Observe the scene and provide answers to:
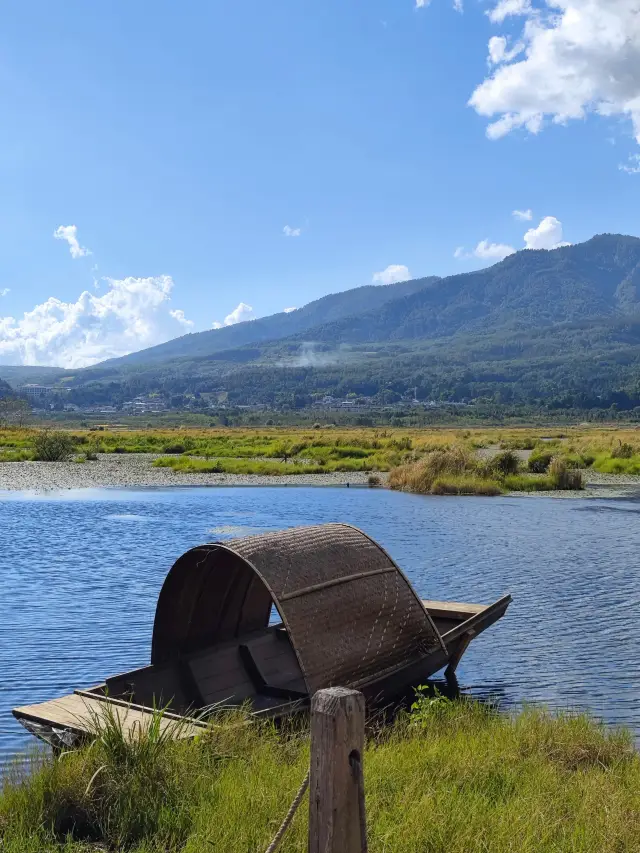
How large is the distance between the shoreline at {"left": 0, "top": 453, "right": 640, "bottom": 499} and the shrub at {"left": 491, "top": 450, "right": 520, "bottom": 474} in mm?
3423

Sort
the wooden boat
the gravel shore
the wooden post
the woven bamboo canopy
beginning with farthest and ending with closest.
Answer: the gravel shore → the woven bamboo canopy → the wooden boat → the wooden post

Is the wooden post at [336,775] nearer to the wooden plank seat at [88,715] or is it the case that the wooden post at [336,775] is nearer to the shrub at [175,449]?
the wooden plank seat at [88,715]

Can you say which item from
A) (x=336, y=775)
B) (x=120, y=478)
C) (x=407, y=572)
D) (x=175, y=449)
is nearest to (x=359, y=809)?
(x=336, y=775)

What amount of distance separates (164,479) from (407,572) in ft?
105

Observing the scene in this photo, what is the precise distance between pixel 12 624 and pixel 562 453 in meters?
48.1

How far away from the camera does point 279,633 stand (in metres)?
13.1

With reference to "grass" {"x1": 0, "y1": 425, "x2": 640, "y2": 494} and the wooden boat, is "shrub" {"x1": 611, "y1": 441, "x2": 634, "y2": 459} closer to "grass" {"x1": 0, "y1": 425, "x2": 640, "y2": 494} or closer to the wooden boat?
"grass" {"x1": 0, "y1": 425, "x2": 640, "y2": 494}

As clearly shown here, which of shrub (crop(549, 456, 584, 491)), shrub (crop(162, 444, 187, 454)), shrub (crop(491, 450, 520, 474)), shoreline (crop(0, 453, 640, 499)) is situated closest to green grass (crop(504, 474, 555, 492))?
shrub (crop(549, 456, 584, 491))

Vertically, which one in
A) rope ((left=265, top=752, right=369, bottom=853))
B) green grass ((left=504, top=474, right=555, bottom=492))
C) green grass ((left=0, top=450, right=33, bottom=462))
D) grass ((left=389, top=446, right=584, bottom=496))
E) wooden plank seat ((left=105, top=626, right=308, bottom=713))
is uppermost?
green grass ((left=0, top=450, right=33, bottom=462))

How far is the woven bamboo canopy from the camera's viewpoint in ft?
33.3

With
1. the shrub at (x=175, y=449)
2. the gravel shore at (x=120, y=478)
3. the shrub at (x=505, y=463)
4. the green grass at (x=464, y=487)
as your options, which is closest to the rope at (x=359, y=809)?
the green grass at (x=464, y=487)

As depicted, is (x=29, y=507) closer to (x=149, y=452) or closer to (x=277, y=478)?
(x=277, y=478)

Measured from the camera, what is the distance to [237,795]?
6.98 meters

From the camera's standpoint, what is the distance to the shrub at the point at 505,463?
47719mm
